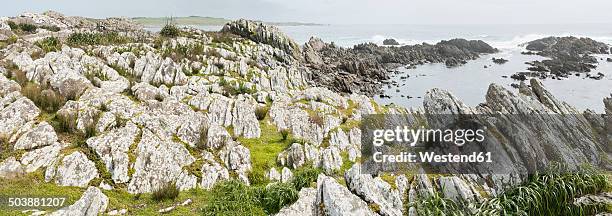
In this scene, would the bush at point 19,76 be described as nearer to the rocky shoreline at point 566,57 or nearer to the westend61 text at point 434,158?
the westend61 text at point 434,158

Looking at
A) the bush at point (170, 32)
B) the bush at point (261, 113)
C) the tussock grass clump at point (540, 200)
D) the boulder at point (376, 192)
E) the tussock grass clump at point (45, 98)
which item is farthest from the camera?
the bush at point (170, 32)

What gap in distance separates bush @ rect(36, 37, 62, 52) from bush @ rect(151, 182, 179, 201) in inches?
939

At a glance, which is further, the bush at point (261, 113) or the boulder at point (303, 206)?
the bush at point (261, 113)

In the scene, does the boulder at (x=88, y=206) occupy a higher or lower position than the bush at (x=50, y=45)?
lower

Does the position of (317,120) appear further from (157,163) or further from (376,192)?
(376,192)

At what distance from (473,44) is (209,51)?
375 feet

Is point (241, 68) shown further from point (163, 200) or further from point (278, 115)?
point (163, 200)

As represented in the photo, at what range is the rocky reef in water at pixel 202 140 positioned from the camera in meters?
13.6

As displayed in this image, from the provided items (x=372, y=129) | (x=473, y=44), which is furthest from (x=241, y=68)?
(x=473, y=44)

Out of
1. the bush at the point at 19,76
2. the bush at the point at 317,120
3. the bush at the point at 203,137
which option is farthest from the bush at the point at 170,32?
the bush at the point at 203,137

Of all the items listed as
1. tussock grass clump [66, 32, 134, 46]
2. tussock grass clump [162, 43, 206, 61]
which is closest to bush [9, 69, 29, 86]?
tussock grass clump [162, 43, 206, 61]

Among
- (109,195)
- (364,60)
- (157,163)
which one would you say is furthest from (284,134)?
(364,60)

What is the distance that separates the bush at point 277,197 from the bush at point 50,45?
27624 millimetres

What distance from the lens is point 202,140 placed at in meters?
19.4
